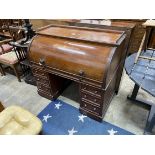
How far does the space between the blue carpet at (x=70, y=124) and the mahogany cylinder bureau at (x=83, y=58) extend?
0.12 metres

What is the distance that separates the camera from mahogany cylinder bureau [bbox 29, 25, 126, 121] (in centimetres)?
169

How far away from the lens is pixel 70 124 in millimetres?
2193

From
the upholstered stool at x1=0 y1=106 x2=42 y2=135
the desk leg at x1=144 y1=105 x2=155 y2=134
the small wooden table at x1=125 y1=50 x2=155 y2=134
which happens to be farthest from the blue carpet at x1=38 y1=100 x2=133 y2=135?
the upholstered stool at x1=0 y1=106 x2=42 y2=135

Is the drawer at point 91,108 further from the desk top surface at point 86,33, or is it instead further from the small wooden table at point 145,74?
the desk top surface at point 86,33

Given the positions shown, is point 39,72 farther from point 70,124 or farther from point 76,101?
point 70,124

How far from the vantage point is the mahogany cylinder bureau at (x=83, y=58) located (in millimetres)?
1687

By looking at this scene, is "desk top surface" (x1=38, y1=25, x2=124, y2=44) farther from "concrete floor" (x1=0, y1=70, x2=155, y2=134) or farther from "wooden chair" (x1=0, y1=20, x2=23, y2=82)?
"concrete floor" (x1=0, y1=70, x2=155, y2=134)

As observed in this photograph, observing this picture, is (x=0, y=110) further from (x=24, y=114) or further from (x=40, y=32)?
(x=40, y=32)

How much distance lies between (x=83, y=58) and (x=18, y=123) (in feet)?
3.53

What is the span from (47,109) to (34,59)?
0.87 m

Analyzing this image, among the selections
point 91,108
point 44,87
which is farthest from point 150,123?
point 44,87

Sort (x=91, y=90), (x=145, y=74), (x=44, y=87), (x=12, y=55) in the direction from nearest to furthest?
(x=145, y=74), (x=91, y=90), (x=44, y=87), (x=12, y=55)

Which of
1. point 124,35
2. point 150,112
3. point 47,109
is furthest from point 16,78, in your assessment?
point 150,112

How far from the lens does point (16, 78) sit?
10.7 ft
